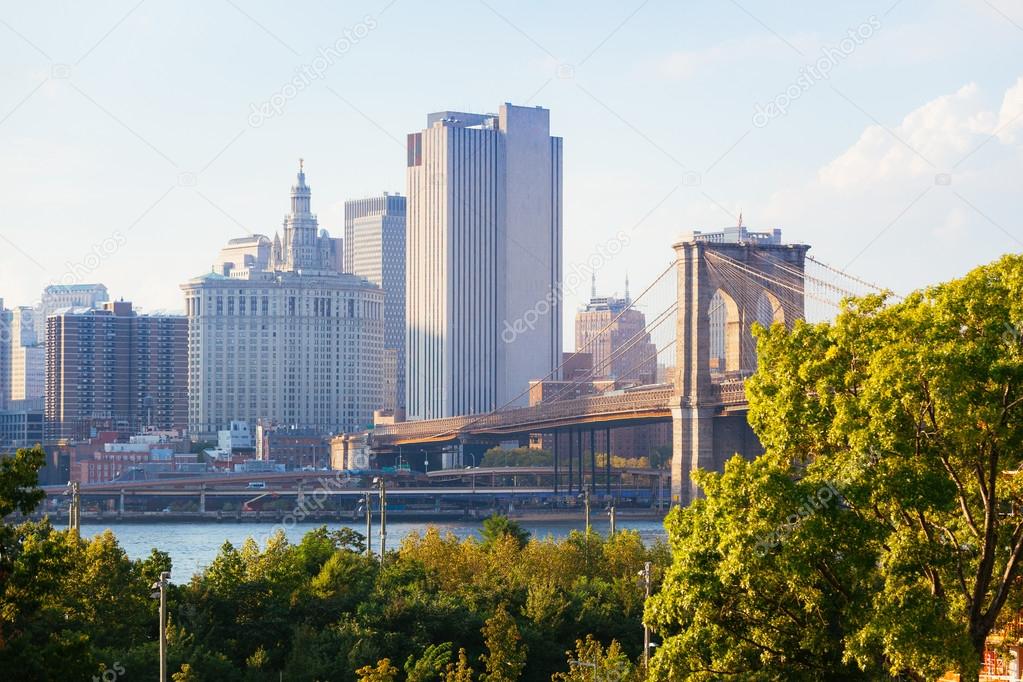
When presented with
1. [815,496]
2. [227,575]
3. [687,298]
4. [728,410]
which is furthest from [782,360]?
[687,298]

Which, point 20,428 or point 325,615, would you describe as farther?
point 20,428

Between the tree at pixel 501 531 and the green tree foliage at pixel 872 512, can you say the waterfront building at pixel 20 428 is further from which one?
the green tree foliage at pixel 872 512

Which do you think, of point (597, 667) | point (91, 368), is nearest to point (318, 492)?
point (91, 368)

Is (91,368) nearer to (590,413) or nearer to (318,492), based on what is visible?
(318,492)

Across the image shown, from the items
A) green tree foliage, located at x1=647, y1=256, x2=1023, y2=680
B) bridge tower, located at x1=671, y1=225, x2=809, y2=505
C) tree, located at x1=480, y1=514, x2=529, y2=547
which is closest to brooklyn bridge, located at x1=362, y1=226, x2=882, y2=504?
bridge tower, located at x1=671, y1=225, x2=809, y2=505

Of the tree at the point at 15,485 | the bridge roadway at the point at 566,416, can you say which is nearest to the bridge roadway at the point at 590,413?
the bridge roadway at the point at 566,416

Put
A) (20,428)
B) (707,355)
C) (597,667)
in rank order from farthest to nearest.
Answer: (20,428) → (707,355) → (597,667)

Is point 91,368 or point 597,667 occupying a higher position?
point 91,368
